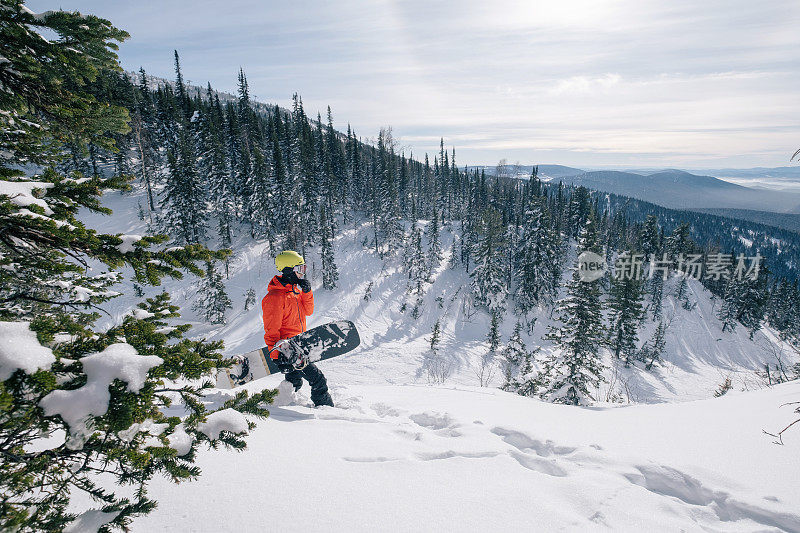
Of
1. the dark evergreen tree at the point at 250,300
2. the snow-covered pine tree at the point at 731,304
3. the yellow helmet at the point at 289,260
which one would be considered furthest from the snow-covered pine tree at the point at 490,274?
the snow-covered pine tree at the point at 731,304

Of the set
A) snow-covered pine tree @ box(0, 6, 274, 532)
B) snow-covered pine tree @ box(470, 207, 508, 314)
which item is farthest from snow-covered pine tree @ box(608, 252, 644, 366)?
snow-covered pine tree @ box(0, 6, 274, 532)

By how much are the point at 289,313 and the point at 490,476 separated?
3.90 meters

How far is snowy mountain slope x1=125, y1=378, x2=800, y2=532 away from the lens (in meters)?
2.70

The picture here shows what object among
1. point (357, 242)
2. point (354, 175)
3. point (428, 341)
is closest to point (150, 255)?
point (428, 341)

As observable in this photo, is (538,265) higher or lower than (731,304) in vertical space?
higher

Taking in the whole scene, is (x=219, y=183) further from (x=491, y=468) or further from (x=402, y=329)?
(x=491, y=468)

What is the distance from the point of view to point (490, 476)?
11.5ft

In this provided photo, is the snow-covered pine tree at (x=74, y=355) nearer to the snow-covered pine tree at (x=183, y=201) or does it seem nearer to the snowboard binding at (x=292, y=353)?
the snowboard binding at (x=292, y=353)

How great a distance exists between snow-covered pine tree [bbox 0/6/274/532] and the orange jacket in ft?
8.60

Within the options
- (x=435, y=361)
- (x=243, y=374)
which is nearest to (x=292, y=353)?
(x=243, y=374)

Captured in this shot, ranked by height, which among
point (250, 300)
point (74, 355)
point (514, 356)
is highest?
point (74, 355)

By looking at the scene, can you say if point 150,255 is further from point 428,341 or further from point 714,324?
point 714,324

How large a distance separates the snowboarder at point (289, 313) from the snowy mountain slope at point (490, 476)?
58 centimetres

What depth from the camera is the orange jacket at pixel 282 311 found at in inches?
226
